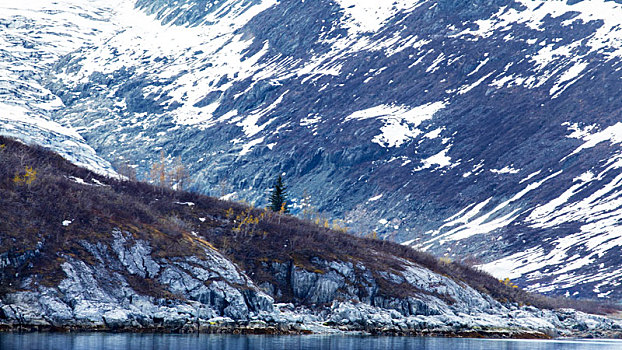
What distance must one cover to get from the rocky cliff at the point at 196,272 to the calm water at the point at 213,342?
5445 millimetres

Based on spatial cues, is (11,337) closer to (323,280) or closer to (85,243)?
(85,243)

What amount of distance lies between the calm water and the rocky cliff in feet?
17.9

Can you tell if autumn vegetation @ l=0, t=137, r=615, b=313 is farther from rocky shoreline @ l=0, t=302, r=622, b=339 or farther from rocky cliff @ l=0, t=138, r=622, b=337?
rocky shoreline @ l=0, t=302, r=622, b=339

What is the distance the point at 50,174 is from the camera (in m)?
107

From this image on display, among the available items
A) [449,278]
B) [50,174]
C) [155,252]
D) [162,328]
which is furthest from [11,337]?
[449,278]

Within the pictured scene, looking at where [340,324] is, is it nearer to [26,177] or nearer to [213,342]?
[213,342]

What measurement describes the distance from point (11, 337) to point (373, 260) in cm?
6049

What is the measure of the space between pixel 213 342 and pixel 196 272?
2153 cm

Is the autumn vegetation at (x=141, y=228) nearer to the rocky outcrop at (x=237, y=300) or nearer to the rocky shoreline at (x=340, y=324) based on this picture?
the rocky outcrop at (x=237, y=300)

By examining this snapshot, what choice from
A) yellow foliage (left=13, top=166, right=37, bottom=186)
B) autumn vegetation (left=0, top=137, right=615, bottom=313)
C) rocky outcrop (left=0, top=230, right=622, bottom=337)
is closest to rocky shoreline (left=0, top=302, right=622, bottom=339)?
rocky outcrop (left=0, top=230, right=622, bottom=337)

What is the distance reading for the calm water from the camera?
6606 centimetres

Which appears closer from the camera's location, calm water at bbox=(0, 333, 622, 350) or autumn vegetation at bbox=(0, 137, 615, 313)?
calm water at bbox=(0, 333, 622, 350)

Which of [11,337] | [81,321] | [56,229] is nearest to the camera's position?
[11,337]

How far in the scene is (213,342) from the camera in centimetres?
7569
